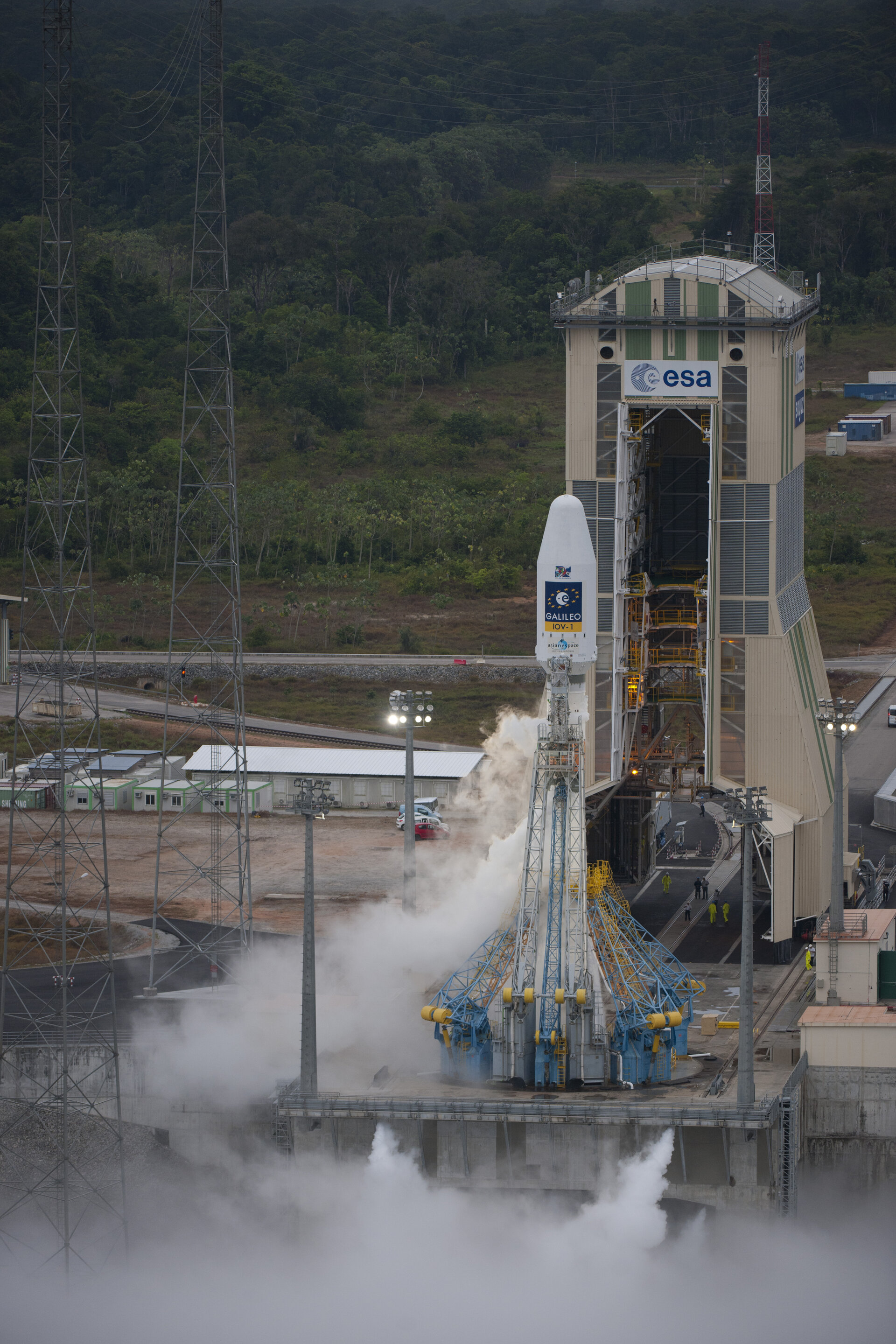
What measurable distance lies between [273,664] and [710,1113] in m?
76.7

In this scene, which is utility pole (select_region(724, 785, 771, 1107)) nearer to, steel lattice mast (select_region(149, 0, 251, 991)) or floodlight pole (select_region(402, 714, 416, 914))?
floodlight pole (select_region(402, 714, 416, 914))

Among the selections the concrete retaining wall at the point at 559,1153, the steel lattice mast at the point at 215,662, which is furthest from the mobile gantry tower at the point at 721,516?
the concrete retaining wall at the point at 559,1153

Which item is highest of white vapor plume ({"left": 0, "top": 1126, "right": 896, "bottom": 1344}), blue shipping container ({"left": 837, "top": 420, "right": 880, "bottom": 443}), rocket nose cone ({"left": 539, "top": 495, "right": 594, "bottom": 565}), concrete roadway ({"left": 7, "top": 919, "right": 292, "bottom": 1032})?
blue shipping container ({"left": 837, "top": 420, "right": 880, "bottom": 443})

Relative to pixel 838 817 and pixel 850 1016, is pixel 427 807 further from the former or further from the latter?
pixel 850 1016

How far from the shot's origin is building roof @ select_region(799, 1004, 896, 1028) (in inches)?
2451

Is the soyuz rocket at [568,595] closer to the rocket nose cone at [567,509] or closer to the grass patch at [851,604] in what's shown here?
the rocket nose cone at [567,509]

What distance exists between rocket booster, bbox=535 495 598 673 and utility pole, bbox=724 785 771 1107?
915 centimetres

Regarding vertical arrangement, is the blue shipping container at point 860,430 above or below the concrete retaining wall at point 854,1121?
above

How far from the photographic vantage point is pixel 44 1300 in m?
57.7

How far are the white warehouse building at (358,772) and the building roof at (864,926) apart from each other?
1297 inches

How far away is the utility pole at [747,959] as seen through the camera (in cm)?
5525

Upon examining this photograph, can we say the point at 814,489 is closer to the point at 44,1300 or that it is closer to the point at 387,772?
the point at 387,772

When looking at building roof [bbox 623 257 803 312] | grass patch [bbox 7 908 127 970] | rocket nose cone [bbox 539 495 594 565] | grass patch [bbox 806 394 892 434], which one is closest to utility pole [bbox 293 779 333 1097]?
rocket nose cone [bbox 539 495 594 565]

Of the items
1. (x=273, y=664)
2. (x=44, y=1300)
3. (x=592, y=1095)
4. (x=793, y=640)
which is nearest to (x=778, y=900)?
(x=793, y=640)
